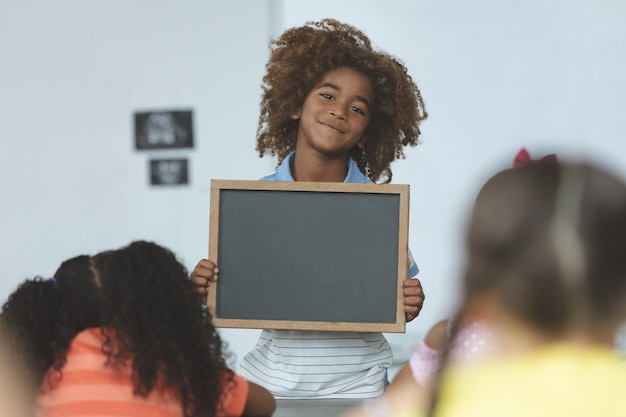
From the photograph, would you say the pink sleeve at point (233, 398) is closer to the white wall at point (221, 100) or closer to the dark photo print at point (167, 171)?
the white wall at point (221, 100)

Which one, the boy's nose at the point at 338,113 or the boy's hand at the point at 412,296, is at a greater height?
the boy's nose at the point at 338,113

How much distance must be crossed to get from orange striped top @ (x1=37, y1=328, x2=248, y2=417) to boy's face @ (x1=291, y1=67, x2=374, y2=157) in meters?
0.98

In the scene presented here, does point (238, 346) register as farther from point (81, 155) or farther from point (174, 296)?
point (174, 296)

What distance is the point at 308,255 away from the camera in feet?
7.29

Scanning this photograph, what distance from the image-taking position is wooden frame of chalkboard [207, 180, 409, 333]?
2.16 meters

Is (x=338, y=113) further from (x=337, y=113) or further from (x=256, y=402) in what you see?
(x=256, y=402)

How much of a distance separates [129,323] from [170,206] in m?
2.42

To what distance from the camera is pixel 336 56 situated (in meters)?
2.52

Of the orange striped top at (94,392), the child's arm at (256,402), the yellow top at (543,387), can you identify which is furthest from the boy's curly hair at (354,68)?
the yellow top at (543,387)

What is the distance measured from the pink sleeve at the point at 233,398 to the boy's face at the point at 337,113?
884 mm

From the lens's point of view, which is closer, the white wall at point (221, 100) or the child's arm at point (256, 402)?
the child's arm at point (256, 402)

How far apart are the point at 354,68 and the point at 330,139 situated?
8.7 inches

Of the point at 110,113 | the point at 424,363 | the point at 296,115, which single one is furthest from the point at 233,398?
the point at 110,113

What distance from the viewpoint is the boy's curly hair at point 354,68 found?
8.25 feet
